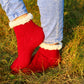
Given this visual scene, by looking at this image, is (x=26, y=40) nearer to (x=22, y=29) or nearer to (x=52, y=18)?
(x=22, y=29)

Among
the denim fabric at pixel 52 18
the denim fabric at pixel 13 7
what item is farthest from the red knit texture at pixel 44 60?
the denim fabric at pixel 13 7

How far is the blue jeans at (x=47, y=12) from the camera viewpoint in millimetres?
1110

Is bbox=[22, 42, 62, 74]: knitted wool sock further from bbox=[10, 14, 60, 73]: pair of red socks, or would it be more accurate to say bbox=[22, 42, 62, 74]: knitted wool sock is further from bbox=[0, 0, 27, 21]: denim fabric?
bbox=[0, 0, 27, 21]: denim fabric

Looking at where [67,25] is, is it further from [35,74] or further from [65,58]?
[35,74]

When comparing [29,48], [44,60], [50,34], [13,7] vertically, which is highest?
[13,7]

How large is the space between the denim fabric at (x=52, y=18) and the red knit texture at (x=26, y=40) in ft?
0.22

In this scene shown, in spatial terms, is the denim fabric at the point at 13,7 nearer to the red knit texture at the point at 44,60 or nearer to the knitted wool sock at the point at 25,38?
the knitted wool sock at the point at 25,38

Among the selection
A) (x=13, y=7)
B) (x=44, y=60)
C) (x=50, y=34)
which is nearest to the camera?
(x=13, y=7)

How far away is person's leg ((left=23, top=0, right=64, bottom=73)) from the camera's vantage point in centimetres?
113

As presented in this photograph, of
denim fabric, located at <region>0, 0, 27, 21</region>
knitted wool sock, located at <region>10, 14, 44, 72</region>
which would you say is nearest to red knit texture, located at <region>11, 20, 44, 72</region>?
knitted wool sock, located at <region>10, 14, 44, 72</region>

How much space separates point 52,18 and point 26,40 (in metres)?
0.30

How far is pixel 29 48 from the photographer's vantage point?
1.27m

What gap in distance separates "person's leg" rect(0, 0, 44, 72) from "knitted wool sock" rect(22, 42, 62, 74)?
80mm

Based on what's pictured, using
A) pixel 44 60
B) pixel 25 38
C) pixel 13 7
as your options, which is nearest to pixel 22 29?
pixel 25 38
